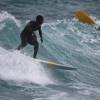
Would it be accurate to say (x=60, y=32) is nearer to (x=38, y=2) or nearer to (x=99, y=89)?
(x=99, y=89)

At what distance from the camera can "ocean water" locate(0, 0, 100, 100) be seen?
8594 mm

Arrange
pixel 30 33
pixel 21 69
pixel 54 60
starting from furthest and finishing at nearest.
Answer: pixel 54 60
pixel 30 33
pixel 21 69

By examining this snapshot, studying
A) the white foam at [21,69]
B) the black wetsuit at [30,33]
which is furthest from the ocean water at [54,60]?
the black wetsuit at [30,33]

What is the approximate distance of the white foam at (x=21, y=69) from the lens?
366 inches

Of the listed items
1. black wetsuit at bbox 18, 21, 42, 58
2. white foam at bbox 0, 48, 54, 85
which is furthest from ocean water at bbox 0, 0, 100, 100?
black wetsuit at bbox 18, 21, 42, 58

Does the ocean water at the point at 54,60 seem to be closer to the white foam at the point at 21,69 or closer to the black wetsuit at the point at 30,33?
the white foam at the point at 21,69

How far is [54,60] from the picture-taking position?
12070mm

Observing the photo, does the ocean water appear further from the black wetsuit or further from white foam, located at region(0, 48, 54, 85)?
the black wetsuit

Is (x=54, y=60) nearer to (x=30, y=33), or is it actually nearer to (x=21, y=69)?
(x=30, y=33)

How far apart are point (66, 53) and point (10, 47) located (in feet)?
5.82

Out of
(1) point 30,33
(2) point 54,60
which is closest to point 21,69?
(1) point 30,33

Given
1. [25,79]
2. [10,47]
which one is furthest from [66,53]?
[25,79]

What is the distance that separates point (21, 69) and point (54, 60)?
256cm

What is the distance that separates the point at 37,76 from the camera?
31.7ft
